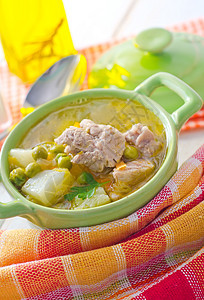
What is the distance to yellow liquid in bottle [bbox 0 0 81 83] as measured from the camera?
156 cm

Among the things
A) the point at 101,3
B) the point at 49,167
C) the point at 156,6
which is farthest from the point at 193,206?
the point at 101,3

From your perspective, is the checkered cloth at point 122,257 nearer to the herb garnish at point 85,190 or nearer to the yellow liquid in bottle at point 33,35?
the herb garnish at point 85,190

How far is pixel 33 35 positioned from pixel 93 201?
83 centimetres

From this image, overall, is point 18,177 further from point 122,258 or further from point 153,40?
point 153,40

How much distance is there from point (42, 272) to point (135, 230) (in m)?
0.24

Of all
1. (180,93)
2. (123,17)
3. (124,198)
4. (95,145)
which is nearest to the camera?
(124,198)

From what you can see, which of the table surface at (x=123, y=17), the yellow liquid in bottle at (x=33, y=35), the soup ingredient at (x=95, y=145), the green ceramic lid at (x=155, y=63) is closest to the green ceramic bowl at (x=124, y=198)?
the soup ingredient at (x=95, y=145)

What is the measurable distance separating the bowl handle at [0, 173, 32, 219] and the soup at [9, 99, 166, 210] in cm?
5

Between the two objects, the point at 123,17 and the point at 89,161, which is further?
the point at 123,17

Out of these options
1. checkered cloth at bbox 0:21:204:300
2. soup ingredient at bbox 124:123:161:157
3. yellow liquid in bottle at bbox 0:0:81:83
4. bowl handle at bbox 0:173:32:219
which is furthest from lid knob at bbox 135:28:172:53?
bowl handle at bbox 0:173:32:219

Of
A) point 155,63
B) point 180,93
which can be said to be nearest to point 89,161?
point 180,93

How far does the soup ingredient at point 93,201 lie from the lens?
1.04m

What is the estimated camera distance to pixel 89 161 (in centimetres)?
110

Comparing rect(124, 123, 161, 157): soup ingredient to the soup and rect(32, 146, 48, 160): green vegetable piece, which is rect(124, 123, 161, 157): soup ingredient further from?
rect(32, 146, 48, 160): green vegetable piece
